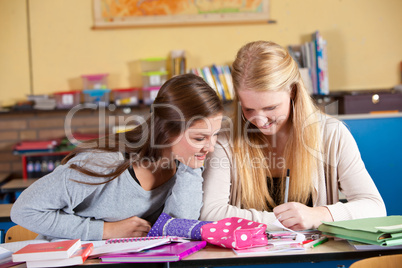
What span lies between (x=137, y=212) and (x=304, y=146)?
714 mm

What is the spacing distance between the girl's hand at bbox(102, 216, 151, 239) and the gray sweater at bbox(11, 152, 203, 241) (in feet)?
0.10

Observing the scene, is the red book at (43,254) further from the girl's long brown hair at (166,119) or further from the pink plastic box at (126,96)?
the pink plastic box at (126,96)

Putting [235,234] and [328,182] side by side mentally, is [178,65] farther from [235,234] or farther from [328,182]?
[235,234]

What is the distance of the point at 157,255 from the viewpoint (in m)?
1.29

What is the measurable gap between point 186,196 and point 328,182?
A: 0.60 meters

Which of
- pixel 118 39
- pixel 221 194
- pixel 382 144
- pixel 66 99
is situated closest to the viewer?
pixel 221 194

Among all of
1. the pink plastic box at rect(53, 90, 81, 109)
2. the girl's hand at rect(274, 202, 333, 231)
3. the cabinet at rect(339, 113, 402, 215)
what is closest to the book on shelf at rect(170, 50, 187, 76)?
the pink plastic box at rect(53, 90, 81, 109)

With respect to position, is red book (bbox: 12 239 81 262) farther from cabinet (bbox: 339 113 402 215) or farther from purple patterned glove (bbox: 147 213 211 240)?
cabinet (bbox: 339 113 402 215)

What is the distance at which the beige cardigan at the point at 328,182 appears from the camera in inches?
64.6

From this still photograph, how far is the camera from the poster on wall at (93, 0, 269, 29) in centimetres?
378

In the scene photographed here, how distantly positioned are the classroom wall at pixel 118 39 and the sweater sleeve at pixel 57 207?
2.35 m

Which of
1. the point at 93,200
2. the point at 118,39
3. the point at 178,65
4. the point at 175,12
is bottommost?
the point at 93,200

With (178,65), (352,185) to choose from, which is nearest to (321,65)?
(178,65)

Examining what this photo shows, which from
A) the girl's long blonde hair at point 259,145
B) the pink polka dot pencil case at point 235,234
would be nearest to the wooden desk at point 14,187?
the girl's long blonde hair at point 259,145
